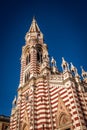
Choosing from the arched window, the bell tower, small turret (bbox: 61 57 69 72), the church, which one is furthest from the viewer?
the arched window

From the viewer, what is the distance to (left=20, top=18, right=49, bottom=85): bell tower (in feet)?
86.9

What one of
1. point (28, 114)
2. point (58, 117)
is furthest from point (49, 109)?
point (28, 114)

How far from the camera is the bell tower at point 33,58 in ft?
86.9

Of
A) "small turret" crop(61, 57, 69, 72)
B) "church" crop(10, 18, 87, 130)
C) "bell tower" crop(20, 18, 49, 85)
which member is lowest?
"church" crop(10, 18, 87, 130)

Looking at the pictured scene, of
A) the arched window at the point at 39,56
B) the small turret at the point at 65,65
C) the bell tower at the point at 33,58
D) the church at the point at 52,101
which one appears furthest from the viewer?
the arched window at the point at 39,56

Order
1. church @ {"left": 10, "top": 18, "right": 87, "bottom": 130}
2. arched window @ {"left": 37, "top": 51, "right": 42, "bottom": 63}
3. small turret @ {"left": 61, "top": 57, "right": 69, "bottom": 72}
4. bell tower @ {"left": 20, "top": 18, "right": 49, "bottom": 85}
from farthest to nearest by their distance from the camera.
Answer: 1. arched window @ {"left": 37, "top": 51, "right": 42, "bottom": 63}
2. bell tower @ {"left": 20, "top": 18, "right": 49, "bottom": 85}
3. small turret @ {"left": 61, "top": 57, "right": 69, "bottom": 72}
4. church @ {"left": 10, "top": 18, "right": 87, "bottom": 130}

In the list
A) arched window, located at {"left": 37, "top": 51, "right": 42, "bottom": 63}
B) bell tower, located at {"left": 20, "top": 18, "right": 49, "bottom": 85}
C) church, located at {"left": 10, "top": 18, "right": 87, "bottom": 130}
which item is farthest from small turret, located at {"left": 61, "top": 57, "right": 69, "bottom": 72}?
arched window, located at {"left": 37, "top": 51, "right": 42, "bottom": 63}

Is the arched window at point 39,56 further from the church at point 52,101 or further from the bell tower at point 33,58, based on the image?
the church at point 52,101

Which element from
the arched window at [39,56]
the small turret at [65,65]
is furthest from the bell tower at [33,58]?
the small turret at [65,65]

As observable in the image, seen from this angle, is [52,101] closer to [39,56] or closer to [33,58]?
→ [33,58]

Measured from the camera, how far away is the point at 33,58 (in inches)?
1111

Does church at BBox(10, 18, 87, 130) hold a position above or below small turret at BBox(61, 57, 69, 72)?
below

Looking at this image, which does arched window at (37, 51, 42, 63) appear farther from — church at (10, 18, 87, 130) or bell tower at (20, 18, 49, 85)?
church at (10, 18, 87, 130)

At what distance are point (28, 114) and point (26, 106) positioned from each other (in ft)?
5.24
